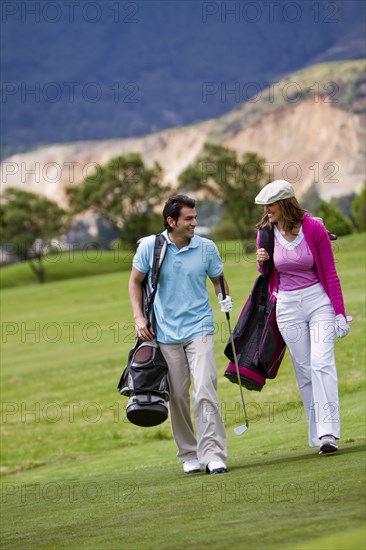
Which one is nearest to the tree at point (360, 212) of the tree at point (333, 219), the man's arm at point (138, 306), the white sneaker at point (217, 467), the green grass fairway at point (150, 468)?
the tree at point (333, 219)

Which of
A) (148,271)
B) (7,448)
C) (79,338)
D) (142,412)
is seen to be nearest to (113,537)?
(142,412)

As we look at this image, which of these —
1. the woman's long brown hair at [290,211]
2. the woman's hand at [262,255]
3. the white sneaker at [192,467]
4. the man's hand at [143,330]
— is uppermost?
the woman's long brown hair at [290,211]

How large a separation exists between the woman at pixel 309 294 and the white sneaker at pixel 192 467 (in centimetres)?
116

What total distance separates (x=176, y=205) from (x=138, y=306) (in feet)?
3.11

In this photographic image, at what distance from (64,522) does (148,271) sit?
283cm

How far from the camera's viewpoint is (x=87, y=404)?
2253 centimetres

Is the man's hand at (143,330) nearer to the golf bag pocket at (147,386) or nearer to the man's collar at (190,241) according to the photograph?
the golf bag pocket at (147,386)

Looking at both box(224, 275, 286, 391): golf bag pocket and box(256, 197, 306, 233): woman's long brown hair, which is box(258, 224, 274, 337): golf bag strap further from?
box(256, 197, 306, 233): woman's long brown hair

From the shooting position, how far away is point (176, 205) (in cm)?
980

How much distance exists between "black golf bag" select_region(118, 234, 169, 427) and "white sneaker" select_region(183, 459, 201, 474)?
0.66m

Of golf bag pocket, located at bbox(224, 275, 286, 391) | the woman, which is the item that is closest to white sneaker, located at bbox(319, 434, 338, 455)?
the woman

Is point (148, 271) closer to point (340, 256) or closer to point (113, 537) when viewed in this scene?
point (113, 537)

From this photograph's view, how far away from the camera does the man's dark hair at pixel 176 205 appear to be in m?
9.80

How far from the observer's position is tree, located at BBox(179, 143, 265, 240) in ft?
295
